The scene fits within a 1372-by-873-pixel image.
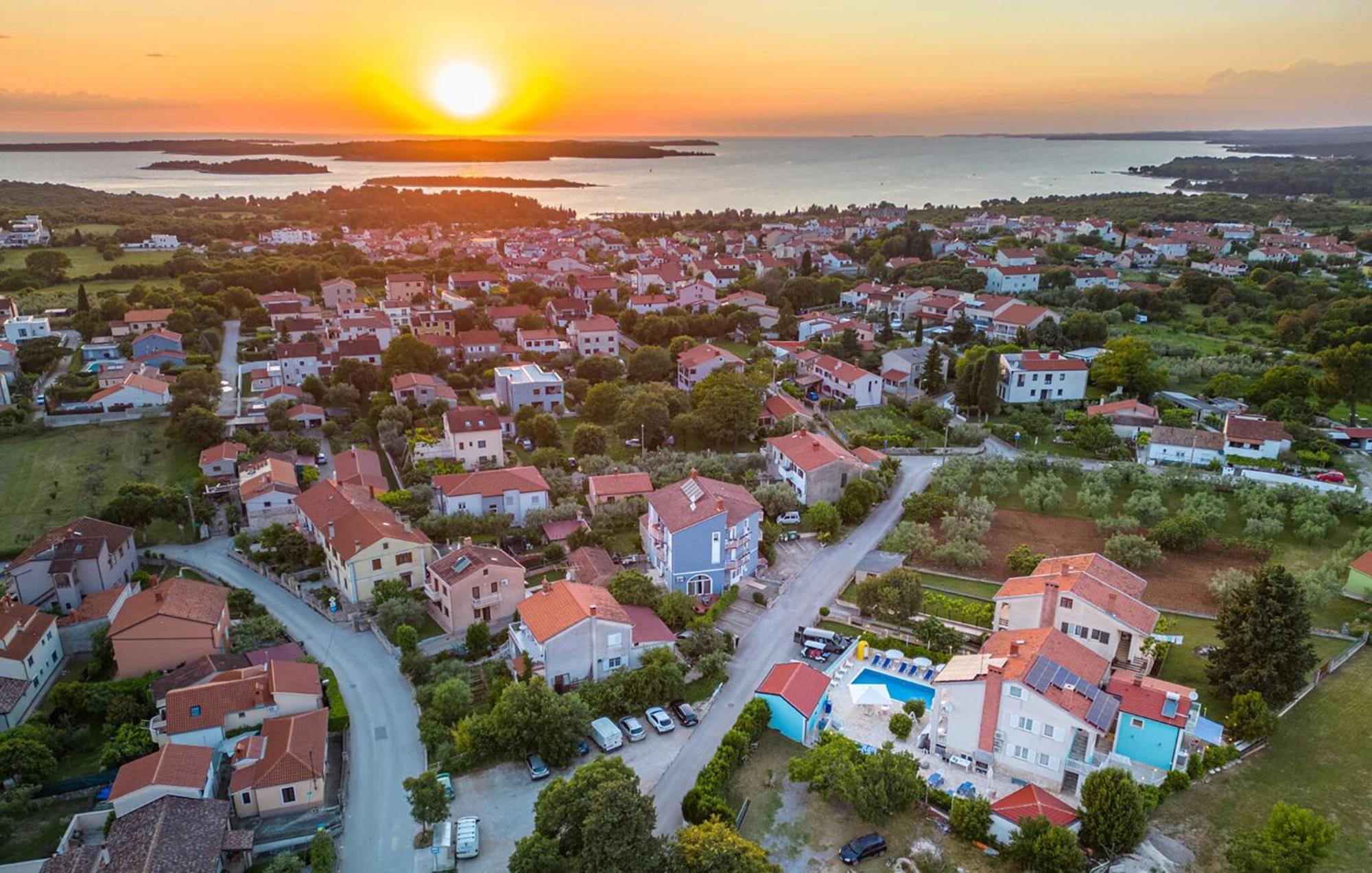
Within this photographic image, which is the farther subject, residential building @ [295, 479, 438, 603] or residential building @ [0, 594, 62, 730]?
residential building @ [295, 479, 438, 603]

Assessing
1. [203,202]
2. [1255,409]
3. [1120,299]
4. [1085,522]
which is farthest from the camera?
[203,202]

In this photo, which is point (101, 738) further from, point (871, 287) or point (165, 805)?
point (871, 287)

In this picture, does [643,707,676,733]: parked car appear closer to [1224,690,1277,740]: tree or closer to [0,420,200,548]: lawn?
[1224,690,1277,740]: tree

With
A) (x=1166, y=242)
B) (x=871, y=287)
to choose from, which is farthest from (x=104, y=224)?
(x=1166, y=242)

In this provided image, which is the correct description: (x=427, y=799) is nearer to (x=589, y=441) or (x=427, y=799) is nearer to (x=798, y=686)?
(x=798, y=686)

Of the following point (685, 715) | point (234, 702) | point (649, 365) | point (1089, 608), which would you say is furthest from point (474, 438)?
point (1089, 608)

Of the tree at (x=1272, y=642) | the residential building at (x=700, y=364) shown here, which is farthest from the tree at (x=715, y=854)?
the residential building at (x=700, y=364)

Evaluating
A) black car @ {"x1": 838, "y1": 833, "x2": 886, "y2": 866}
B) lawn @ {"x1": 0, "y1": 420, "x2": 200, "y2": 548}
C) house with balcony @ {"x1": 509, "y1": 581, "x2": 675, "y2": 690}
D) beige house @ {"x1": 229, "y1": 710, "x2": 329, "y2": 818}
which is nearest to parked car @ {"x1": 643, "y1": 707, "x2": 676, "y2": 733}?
house with balcony @ {"x1": 509, "y1": 581, "x2": 675, "y2": 690}
